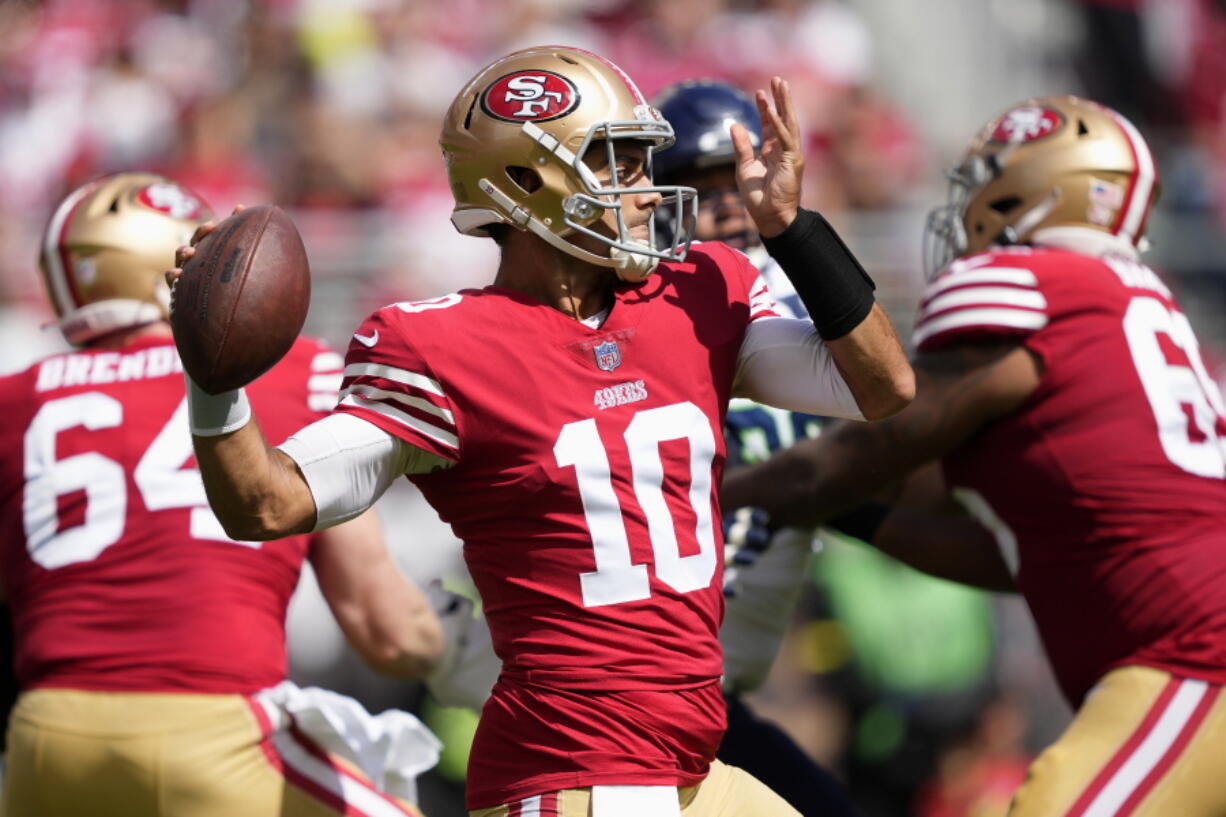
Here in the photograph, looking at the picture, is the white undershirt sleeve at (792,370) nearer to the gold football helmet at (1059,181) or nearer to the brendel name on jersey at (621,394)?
the brendel name on jersey at (621,394)

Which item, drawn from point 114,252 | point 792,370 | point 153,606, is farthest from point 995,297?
point 114,252

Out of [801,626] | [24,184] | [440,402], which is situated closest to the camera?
[440,402]

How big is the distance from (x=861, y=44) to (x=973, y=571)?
646 cm

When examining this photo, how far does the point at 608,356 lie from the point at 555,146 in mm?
388

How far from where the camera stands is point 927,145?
33.9 feet

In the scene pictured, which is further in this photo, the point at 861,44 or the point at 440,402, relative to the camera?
the point at 861,44

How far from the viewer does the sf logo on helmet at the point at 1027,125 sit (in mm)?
4250

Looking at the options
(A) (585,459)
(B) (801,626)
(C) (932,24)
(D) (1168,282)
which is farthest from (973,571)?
(C) (932,24)

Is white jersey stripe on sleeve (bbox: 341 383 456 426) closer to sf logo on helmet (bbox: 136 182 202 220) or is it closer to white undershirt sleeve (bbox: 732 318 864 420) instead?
white undershirt sleeve (bbox: 732 318 864 420)

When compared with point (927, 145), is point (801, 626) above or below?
below

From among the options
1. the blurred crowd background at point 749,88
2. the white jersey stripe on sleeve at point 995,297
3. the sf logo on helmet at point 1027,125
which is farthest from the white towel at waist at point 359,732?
the blurred crowd background at point 749,88

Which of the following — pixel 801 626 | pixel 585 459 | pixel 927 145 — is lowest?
pixel 801 626

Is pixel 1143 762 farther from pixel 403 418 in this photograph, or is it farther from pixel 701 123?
pixel 701 123

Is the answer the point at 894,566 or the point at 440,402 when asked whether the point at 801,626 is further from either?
the point at 440,402
